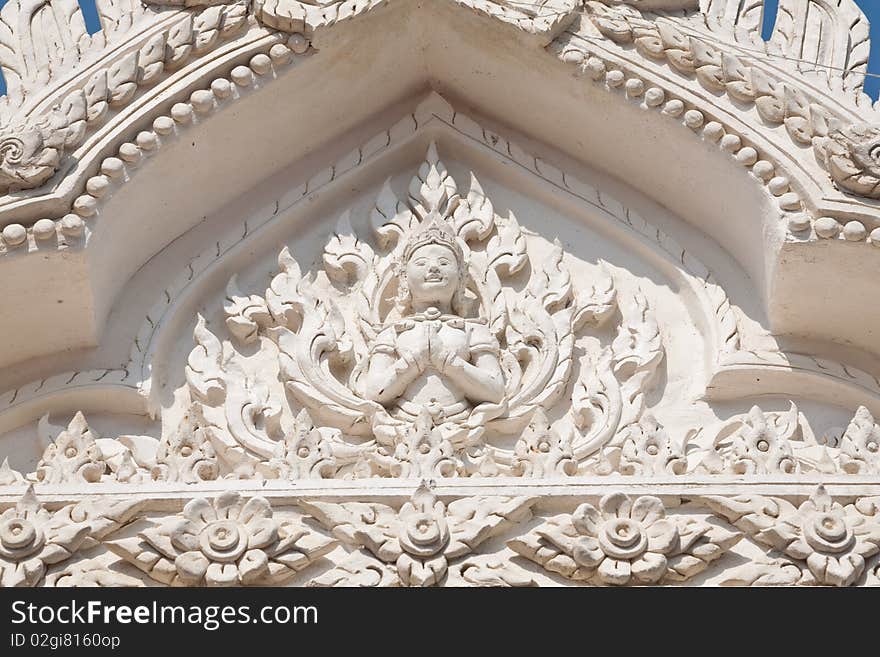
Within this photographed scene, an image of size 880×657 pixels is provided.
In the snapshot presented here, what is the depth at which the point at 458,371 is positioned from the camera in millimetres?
6414

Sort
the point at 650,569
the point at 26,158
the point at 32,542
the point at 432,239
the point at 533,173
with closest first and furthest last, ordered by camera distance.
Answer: the point at 650,569 < the point at 32,542 < the point at 26,158 < the point at 432,239 < the point at 533,173

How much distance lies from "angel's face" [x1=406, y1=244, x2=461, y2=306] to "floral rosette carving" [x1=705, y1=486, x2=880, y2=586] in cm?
129

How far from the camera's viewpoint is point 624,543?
573cm

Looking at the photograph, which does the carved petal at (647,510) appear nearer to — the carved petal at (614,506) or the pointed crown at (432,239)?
the carved petal at (614,506)

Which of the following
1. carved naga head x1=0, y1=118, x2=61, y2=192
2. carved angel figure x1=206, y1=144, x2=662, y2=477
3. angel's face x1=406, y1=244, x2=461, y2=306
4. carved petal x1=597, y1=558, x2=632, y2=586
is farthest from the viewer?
angel's face x1=406, y1=244, x2=461, y2=306

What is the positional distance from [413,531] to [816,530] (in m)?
1.21

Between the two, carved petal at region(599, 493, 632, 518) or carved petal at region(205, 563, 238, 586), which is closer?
carved petal at region(205, 563, 238, 586)

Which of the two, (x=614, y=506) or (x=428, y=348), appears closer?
(x=614, y=506)

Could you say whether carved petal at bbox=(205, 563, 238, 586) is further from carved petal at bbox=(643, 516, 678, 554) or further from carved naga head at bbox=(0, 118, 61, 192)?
carved naga head at bbox=(0, 118, 61, 192)

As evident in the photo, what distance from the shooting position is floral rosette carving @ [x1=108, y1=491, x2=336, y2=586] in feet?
18.7

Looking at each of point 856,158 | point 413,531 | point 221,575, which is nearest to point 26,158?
point 221,575

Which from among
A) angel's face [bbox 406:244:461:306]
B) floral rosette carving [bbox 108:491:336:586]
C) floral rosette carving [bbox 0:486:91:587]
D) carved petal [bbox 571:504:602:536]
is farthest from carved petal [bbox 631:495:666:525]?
floral rosette carving [bbox 0:486:91:587]

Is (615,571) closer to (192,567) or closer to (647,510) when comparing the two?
(647,510)

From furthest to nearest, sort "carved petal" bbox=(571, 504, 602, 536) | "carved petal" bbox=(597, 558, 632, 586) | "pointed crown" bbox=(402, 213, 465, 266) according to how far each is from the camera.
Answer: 1. "pointed crown" bbox=(402, 213, 465, 266)
2. "carved petal" bbox=(571, 504, 602, 536)
3. "carved petal" bbox=(597, 558, 632, 586)
